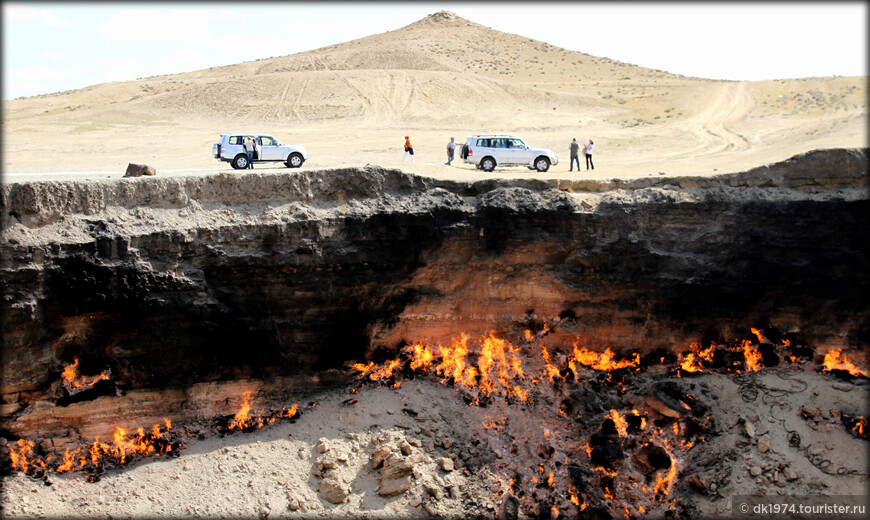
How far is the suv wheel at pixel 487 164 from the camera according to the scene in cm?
2214

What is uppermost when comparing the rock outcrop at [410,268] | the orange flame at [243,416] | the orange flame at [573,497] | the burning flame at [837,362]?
the rock outcrop at [410,268]

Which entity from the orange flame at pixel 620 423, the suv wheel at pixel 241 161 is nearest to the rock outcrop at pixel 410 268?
the orange flame at pixel 620 423

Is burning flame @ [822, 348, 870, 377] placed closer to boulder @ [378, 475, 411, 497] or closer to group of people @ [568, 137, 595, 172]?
group of people @ [568, 137, 595, 172]

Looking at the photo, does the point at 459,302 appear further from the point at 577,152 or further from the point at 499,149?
the point at 577,152

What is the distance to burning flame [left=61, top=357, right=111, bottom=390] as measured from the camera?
555 inches

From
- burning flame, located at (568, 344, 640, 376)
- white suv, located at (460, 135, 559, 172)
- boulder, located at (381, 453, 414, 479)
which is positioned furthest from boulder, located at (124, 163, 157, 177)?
burning flame, located at (568, 344, 640, 376)

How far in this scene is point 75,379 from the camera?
14.2m

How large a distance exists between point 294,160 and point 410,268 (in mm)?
7532

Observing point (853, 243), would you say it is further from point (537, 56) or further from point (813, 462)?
point (537, 56)

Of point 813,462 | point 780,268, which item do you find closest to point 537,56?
point 780,268

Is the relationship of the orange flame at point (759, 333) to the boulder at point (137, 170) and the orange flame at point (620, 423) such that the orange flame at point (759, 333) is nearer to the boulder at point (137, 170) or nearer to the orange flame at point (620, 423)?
the orange flame at point (620, 423)

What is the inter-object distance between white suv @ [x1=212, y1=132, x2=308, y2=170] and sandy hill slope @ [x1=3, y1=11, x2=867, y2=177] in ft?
10.8

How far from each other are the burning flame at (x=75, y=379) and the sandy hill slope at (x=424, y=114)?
11097 mm

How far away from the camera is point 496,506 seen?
13711 mm
